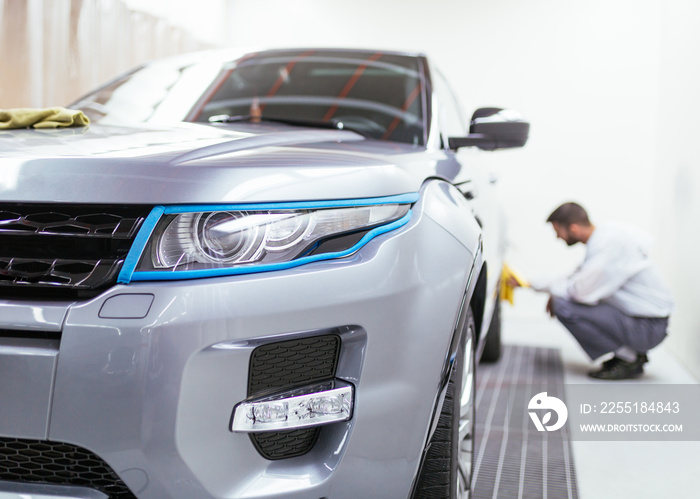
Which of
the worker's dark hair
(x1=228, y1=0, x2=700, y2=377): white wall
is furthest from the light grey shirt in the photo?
(x1=228, y1=0, x2=700, y2=377): white wall

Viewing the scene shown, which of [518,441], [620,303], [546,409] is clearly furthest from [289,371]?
[620,303]

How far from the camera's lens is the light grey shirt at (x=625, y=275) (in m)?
3.99

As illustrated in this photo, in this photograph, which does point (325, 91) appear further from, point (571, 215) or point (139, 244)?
point (571, 215)

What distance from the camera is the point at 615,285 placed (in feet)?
13.1

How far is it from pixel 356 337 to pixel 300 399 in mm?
137

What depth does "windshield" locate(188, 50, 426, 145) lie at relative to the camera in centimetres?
235

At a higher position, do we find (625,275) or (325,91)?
(325,91)

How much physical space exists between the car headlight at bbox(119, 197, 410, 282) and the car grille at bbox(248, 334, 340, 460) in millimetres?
134

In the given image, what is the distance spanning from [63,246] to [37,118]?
1.99ft

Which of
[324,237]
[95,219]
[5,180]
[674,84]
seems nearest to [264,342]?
[324,237]

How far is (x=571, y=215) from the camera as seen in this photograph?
166 inches

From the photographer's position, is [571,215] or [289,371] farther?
[571,215]

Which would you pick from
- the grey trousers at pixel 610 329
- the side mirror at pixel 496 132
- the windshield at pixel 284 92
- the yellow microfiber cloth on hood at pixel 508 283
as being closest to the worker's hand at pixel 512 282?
the yellow microfiber cloth on hood at pixel 508 283

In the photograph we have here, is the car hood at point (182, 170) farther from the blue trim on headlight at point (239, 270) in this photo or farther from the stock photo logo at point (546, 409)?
the stock photo logo at point (546, 409)
